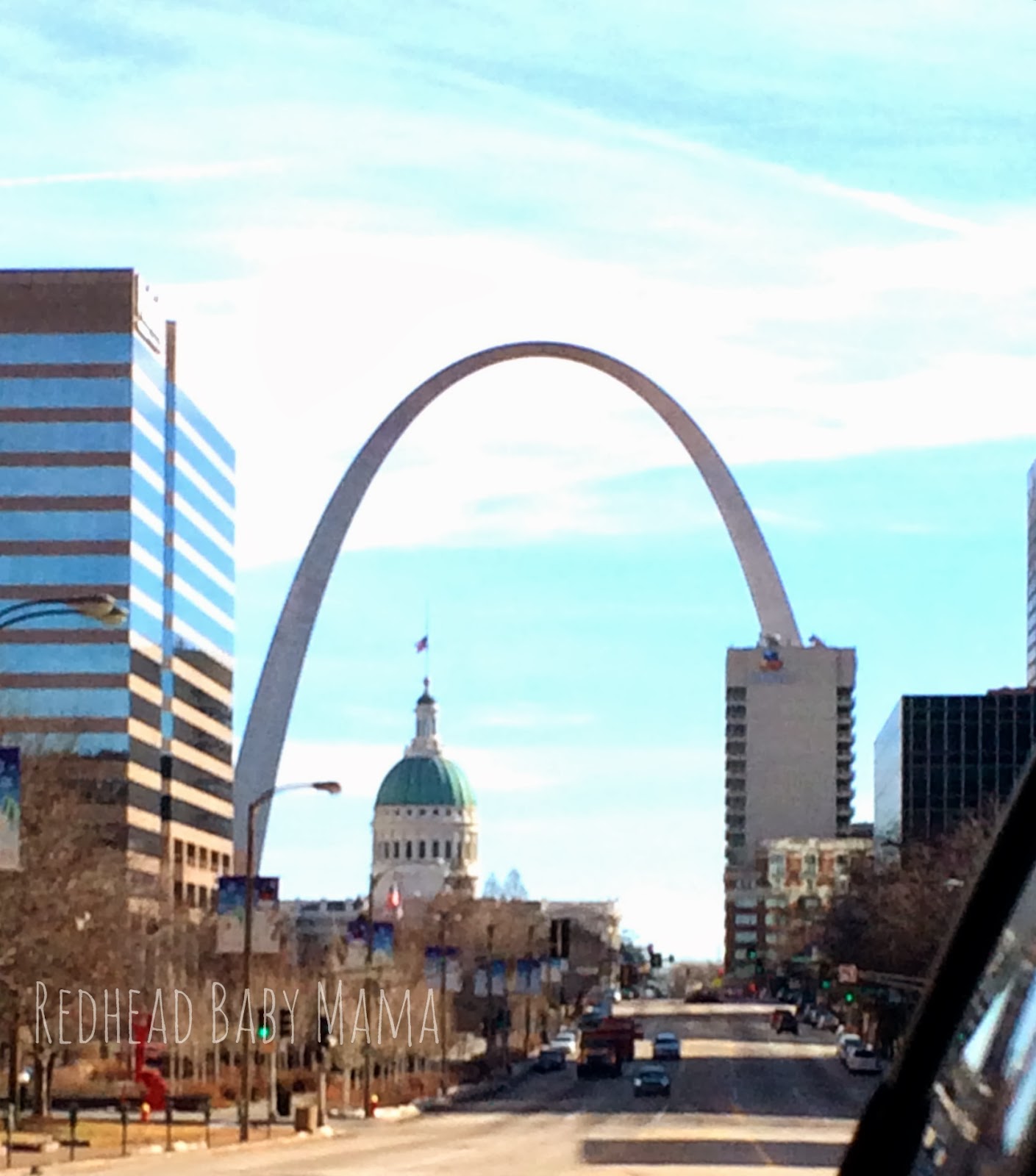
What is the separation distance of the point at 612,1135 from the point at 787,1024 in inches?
3931

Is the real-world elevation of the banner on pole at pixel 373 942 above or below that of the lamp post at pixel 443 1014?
above

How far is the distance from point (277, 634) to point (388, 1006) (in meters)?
55.8

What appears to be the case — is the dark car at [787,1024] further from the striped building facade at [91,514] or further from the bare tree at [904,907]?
the striped building facade at [91,514]


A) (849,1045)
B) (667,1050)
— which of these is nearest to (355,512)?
(667,1050)

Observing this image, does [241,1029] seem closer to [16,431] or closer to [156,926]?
[156,926]

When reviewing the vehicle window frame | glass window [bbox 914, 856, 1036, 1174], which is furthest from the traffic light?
glass window [bbox 914, 856, 1036, 1174]

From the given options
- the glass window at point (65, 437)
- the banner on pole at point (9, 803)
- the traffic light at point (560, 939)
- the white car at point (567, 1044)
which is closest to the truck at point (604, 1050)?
the traffic light at point (560, 939)

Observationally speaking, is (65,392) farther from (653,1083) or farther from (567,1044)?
(653,1083)

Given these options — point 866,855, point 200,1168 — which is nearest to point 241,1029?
point 200,1168

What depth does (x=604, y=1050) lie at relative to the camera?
10700cm

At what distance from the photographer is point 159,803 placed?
5999 inches

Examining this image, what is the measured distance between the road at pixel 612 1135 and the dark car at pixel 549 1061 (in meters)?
9.08

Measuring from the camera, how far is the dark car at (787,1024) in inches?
6186

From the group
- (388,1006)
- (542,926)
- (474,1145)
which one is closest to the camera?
(474,1145)
